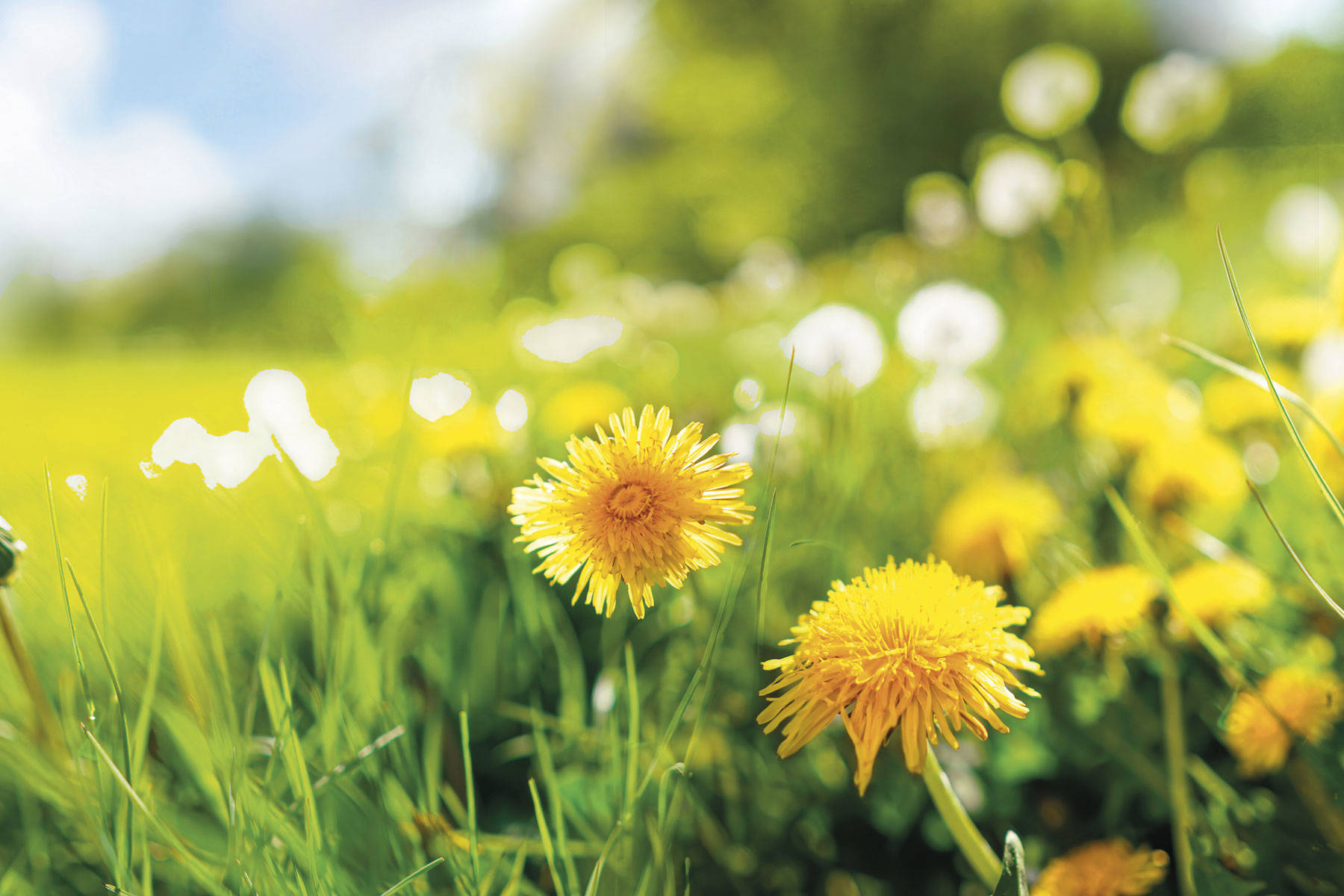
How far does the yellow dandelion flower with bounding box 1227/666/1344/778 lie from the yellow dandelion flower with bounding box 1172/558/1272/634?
0.16ft

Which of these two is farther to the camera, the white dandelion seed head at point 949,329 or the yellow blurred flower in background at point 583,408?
the white dandelion seed head at point 949,329

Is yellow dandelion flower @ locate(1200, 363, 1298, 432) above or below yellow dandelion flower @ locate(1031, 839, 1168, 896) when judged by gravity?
above

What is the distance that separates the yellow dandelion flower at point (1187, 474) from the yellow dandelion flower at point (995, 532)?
0.23 feet

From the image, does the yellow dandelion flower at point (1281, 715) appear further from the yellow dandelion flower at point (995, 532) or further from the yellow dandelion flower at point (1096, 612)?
the yellow dandelion flower at point (995, 532)

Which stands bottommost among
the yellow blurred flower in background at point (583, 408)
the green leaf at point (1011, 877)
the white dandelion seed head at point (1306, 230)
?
the white dandelion seed head at point (1306, 230)

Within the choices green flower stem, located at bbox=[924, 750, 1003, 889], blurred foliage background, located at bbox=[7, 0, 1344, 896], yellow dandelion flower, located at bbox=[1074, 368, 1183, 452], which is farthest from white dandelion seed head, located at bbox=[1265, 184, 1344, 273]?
green flower stem, located at bbox=[924, 750, 1003, 889]

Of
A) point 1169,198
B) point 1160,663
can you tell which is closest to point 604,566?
point 1160,663

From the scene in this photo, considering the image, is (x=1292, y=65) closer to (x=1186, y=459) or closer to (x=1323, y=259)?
(x=1323, y=259)

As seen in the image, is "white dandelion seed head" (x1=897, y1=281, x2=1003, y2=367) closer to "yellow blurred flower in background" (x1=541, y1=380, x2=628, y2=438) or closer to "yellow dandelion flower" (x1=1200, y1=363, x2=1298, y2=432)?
"yellow dandelion flower" (x1=1200, y1=363, x2=1298, y2=432)

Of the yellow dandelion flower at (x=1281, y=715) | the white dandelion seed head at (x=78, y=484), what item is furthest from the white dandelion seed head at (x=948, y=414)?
the white dandelion seed head at (x=78, y=484)

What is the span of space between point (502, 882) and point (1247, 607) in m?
0.42

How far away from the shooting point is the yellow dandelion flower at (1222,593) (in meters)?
0.45

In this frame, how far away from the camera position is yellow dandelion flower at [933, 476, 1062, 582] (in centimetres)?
57

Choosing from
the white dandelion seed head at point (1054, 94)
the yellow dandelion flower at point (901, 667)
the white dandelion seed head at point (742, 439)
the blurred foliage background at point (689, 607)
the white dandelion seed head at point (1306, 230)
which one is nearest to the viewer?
the yellow dandelion flower at point (901, 667)
